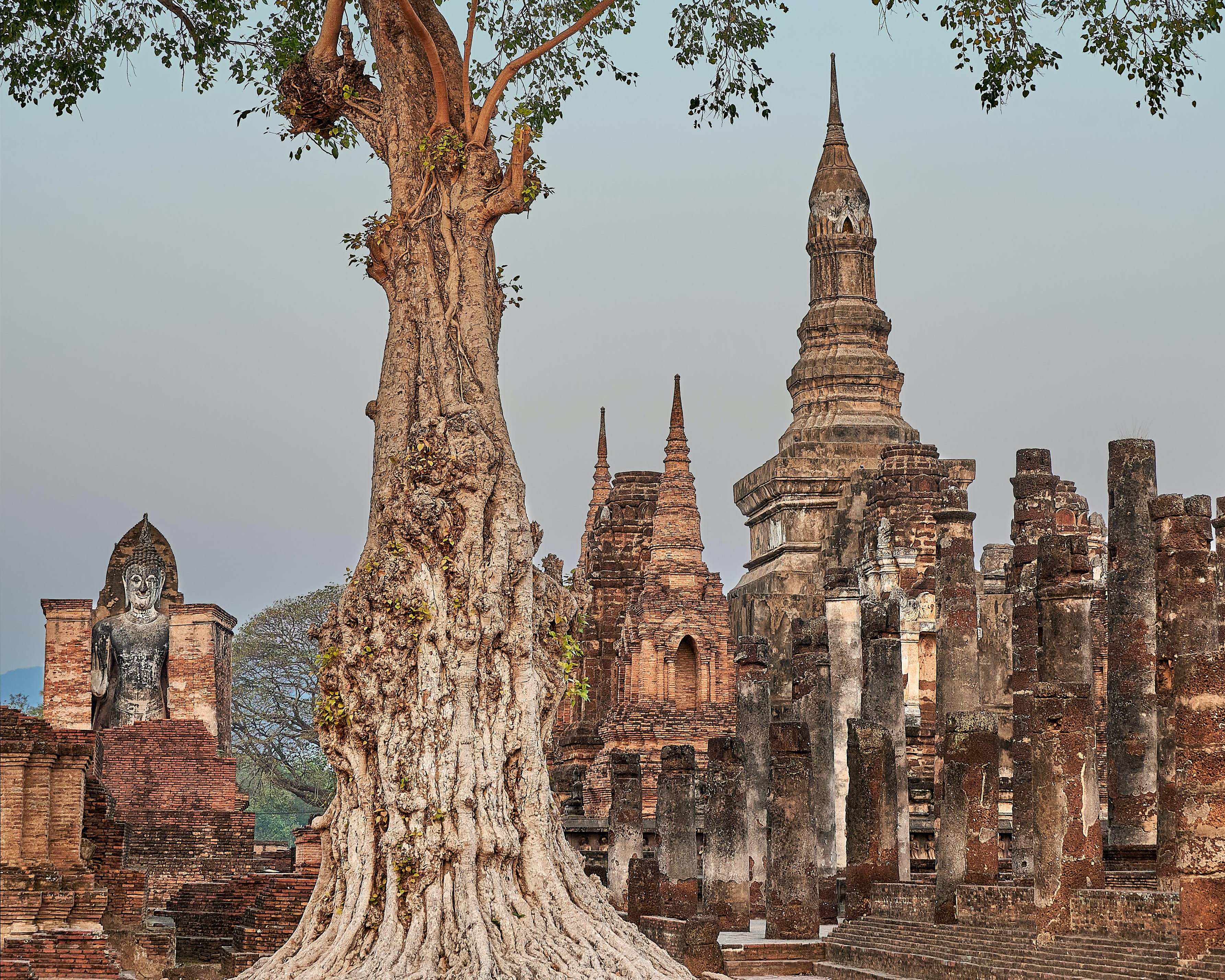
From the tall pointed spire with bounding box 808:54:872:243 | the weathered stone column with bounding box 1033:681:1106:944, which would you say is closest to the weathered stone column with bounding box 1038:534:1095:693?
the weathered stone column with bounding box 1033:681:1106:944

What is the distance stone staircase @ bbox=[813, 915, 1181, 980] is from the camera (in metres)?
11.1

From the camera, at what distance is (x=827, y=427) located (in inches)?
1239

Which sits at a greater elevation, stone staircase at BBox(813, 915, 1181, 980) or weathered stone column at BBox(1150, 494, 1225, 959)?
weathered stone column at BBox(1150, 494, 1225, 959)

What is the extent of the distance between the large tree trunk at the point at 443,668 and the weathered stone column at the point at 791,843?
5.83 metres

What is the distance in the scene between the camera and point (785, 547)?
30594 mm

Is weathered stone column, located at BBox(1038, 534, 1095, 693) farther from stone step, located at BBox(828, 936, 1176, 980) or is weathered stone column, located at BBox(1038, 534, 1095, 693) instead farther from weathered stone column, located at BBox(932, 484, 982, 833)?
weathered stone column, located at BBox(932, 484, 982, 833)

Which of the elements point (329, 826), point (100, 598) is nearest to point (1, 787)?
point (329, 826)

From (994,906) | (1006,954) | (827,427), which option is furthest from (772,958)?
(827,427)

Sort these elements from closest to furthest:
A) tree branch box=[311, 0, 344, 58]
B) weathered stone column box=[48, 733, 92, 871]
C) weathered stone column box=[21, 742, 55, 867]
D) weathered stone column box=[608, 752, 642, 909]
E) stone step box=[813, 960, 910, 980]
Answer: tree branch box=[311, 0, 344, 58]
stone step box=[813, 960, 910, 980]
weathered stone column box=[21, 742, 55, 867]
weathered stone column box=[48, 733, 92, 871]
weathered stone column box=[608, 752, 642, 909]

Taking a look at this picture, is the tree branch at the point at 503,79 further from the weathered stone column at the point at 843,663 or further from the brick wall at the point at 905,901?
the weathered stone column at the point at 843,663

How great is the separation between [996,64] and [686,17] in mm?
2371

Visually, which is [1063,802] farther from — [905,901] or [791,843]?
[791,843]

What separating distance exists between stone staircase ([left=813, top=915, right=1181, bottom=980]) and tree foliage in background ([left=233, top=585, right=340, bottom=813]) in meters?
27.0

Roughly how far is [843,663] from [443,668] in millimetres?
11349
